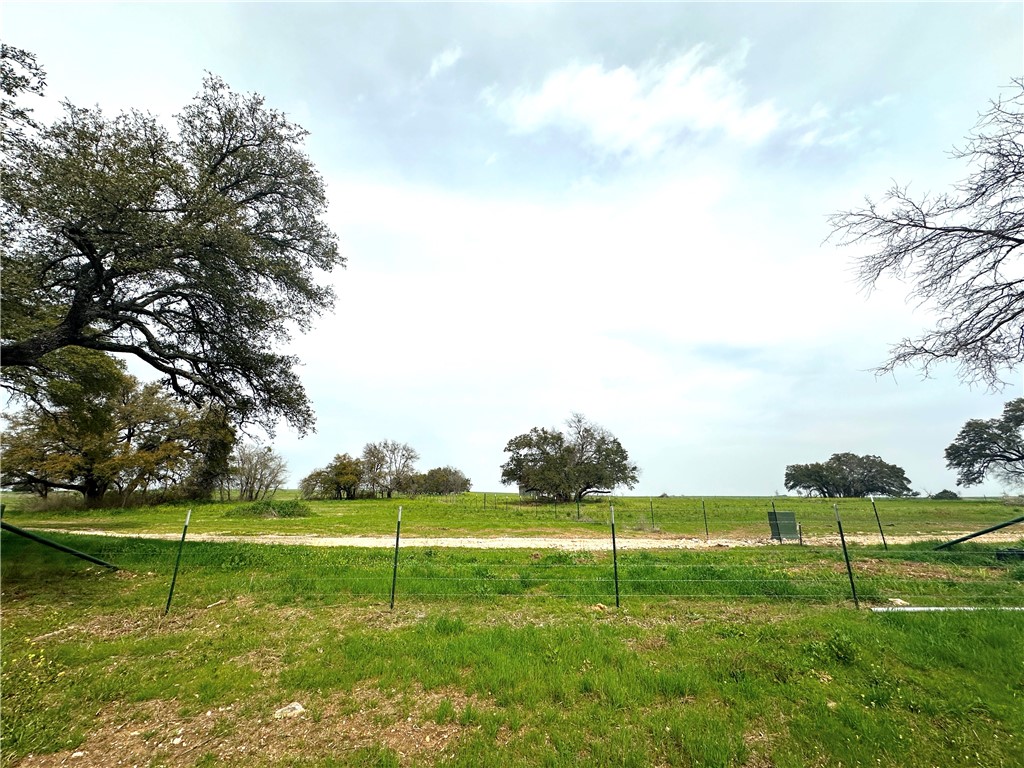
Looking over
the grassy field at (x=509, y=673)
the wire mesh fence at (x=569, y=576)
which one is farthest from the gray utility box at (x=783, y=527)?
the grassy field at (x=509, y=673)

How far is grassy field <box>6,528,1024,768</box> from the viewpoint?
13.1 feet

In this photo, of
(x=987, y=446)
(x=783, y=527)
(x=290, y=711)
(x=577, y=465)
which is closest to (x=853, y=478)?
(x=987, y=446)

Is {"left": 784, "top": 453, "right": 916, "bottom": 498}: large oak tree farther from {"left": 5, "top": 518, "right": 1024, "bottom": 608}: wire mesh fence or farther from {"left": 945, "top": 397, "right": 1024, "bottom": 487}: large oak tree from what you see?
{"left": 5, "top": 518, "right": 1024, "bottom": 608}: wire mesh fence

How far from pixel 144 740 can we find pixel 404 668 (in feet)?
8.90

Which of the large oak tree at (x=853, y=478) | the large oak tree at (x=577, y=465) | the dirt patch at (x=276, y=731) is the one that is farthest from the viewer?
the large oak tree at (x=853, y=478)

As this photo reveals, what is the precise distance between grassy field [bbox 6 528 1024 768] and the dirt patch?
2cm

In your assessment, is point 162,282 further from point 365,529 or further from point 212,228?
point 365,529

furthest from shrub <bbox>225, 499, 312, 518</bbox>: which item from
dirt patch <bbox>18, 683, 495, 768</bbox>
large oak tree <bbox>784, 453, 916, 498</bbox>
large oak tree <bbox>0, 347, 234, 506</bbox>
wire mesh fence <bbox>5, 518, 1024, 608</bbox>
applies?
large oak tree <bbox>784, 453, 916, 498</bbox>

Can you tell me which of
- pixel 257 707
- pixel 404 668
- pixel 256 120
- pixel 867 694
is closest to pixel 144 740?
pixel 257 707

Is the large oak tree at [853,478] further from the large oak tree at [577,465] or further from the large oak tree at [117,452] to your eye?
the large oak tree at [117,452]

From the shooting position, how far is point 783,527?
19.0 meters

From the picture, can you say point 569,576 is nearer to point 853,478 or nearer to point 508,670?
point 508,670

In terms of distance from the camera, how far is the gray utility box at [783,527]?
62.1 feet

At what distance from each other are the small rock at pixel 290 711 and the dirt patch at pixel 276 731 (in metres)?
0.05
